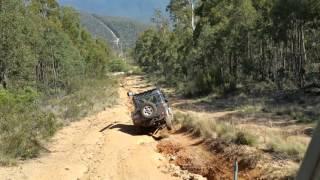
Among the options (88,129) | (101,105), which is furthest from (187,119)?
(101,105)

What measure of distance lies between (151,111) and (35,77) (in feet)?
70.3

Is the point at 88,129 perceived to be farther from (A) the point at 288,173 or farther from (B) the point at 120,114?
(A) the point at 288,173

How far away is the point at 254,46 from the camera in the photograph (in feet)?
140

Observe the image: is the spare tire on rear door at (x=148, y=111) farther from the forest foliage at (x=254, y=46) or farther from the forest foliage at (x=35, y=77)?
the forest foliage at (x=254, y=46)

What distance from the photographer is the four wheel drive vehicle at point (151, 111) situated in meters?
20.6

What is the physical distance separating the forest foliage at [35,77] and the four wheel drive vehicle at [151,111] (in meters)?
3.37

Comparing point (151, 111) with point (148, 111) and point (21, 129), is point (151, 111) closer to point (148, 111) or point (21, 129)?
point (148, 111)

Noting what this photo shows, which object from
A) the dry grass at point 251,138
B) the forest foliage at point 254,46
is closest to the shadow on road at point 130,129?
the dry grass at point 251,138

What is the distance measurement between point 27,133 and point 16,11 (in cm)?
1505

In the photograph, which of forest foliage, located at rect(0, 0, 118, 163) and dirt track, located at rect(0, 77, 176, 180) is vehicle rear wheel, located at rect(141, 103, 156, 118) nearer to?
dirt track, located at rect(0, 77, 176, 180)

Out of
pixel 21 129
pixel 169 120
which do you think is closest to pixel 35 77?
pixel 169 120

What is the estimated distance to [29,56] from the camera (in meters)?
32.1

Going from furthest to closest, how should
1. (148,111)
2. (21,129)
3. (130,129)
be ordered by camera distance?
(130,129) < (148,111) < (21,129)

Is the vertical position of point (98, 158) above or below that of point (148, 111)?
below
